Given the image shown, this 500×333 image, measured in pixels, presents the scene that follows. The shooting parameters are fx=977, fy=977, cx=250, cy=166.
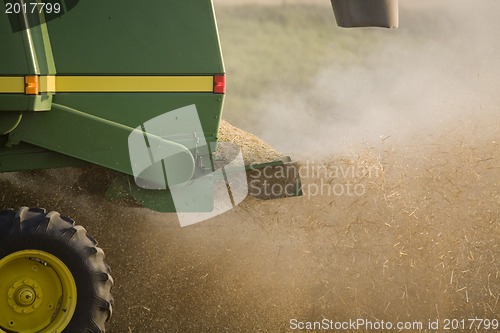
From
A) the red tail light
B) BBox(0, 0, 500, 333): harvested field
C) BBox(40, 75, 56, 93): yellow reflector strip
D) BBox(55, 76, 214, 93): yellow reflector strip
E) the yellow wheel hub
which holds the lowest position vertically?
BBox(0, 0, 500, 333): harvested field

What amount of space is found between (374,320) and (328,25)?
14.6 feet

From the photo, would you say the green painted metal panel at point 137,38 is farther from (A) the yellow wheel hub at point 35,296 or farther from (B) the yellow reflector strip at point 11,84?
(A) the yellow wheel hub at point 35,296

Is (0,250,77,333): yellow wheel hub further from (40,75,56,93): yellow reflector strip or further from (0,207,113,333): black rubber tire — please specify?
(40,75,56,93): yellow reflector strip

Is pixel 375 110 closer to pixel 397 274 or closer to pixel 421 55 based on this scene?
pixel 421 55

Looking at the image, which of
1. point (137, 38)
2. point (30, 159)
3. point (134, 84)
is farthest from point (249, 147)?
point (30, 159)

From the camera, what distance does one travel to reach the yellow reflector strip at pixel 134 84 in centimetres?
548

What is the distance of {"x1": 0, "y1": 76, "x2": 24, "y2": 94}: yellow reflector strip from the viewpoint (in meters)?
5.18

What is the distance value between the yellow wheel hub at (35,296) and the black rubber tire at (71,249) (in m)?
0.05

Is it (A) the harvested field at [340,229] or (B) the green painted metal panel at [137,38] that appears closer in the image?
(B) the green painted metal panel at [137,38]

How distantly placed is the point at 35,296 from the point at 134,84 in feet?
4.31

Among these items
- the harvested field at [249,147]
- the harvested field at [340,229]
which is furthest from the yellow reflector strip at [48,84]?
the harvested field at [249,147]

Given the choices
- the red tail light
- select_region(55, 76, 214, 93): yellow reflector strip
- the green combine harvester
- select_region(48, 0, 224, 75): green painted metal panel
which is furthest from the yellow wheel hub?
the red tail light

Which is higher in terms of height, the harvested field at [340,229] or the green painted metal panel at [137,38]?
the green painted metal panel at [137,38]

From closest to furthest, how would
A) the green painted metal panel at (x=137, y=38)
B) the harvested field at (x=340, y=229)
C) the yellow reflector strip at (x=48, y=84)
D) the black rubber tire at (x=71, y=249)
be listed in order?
the black rubber tire at (x=71, y=249)
the yellow reflector strip at (x=48, y=84)
the green painted metal panel at (x=137, y=38)
the harvested field at (x=340, y=229)
